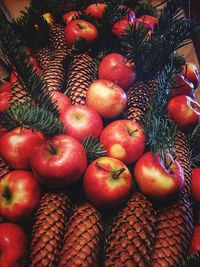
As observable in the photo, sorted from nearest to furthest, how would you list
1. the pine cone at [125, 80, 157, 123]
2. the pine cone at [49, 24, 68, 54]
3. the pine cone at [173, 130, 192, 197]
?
the pine cone at [173, 130, 192, 197], the pine cone at [125, 80, 157, 123], the pine cone at [49, 24, 68, 54]

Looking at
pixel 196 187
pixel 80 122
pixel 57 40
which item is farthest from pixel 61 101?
pixel 196 187

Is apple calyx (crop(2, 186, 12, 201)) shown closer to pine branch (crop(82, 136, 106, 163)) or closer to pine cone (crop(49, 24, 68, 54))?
pine branch (crop(82, 136, 106, 163))

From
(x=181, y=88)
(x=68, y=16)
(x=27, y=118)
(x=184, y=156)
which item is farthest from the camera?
(x=68, y=16)

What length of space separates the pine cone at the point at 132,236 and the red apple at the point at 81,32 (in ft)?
2.51

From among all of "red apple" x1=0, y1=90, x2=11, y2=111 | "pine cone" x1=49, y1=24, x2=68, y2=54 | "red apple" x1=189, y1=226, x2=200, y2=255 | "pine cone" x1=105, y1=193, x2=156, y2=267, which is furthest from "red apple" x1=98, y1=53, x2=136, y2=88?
"red apple" x1=189, y1=226, x2=200, y2=255

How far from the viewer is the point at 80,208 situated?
0.79 meters

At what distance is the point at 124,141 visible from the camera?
0.86 m

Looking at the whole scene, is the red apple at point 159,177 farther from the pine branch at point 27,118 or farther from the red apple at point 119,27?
the red apple at point 119,27

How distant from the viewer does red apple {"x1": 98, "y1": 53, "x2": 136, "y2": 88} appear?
1.08 metres

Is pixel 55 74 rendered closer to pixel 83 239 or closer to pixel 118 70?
pixel 118 70

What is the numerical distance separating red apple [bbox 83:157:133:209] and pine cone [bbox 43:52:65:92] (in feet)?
1.43

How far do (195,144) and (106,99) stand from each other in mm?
423

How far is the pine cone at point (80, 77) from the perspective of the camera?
1.05 metres

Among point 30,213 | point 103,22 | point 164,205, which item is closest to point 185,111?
point 164,205
